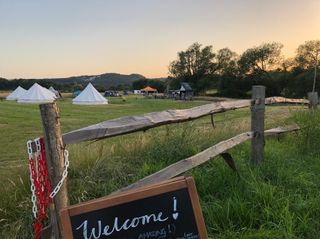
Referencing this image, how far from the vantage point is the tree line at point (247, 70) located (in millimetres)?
73181

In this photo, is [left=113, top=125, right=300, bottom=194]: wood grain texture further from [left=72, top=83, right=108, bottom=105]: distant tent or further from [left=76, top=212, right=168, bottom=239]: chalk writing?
[left=72, top=83, right=108, bottom=105]: distant tent

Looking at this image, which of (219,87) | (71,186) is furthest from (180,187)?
(219,87)

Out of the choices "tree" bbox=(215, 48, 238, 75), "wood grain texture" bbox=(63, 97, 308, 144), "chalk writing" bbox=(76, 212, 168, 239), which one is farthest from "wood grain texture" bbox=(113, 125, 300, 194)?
"tree" bbox=(215, 48, 238, 75)

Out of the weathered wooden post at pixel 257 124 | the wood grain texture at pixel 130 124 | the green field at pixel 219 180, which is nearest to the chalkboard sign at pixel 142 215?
the wood grain texture at pixel 130 124

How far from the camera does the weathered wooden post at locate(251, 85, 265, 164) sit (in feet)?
19.2

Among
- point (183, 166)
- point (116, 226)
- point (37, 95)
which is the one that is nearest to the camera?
point (116, 226)

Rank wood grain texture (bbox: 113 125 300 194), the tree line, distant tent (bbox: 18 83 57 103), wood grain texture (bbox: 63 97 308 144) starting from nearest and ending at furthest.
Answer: wood grain texture (bbox: 63 97 308 144), wood grain texture (bbox: 113 125 300 194), distant tent (bbox: 18 83 57 103), the tree line

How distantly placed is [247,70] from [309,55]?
45.2 feet

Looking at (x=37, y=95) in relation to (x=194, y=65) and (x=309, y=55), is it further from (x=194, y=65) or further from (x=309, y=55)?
(x=194, y=65)

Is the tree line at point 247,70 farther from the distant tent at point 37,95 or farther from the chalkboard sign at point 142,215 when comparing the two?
the chalkboard sign at point 142,215

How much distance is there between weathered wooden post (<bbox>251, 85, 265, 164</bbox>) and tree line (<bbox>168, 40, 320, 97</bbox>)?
2144 inches

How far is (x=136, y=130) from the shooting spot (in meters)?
3.82

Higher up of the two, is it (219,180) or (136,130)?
(136,130)

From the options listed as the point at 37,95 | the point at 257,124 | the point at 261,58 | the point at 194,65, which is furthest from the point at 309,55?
the point at 257,124
